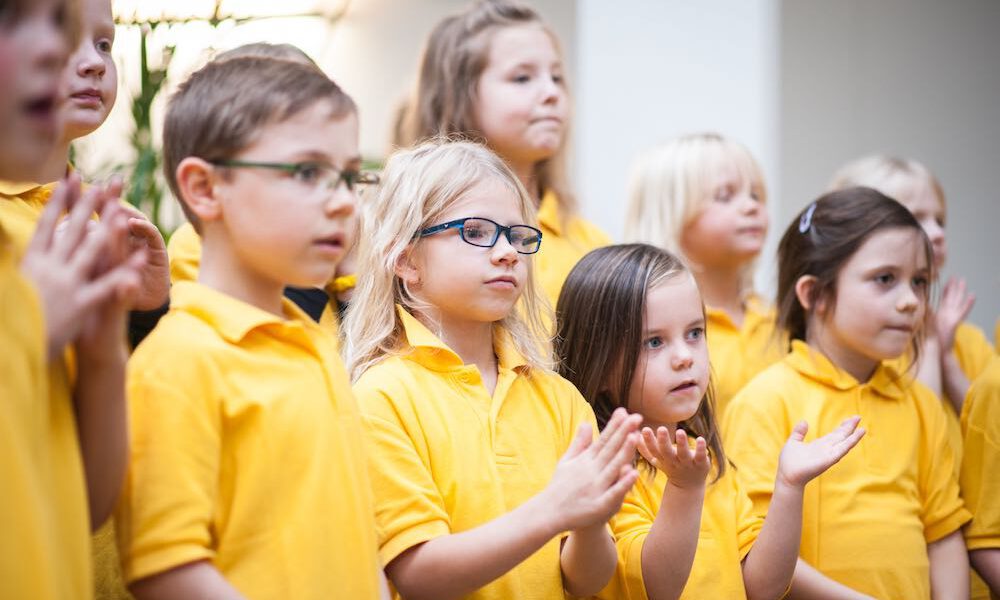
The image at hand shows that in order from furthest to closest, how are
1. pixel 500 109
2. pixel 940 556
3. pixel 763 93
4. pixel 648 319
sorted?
pixel 763 93 → pixel 500 109 → pixel 940 556 → pixel 648 319

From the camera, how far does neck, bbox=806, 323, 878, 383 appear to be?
2.96 meters

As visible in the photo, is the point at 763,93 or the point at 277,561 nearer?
the point at 277,561

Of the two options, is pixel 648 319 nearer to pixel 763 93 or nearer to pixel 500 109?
pixel 500 109

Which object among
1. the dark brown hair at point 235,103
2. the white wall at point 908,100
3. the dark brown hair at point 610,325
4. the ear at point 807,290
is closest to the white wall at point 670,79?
the white wall at point 908,100

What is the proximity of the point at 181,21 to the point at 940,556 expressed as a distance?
96.8 inches

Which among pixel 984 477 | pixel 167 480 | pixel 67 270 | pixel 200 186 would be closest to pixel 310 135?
pixel 200 186

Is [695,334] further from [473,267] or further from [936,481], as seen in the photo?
[936,481]

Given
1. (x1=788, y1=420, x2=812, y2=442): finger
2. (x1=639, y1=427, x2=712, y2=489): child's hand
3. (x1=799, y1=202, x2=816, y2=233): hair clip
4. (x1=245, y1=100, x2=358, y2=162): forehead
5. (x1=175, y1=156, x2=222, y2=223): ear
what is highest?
(x1=245, y1=100, x2=358, y2=162): forehead

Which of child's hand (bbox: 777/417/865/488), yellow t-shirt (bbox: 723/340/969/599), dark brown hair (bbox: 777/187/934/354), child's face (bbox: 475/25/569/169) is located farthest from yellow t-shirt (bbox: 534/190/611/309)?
child's hand (bbox: 777/417/865/488)

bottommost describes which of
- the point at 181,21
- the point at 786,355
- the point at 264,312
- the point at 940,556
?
the point at 940,556

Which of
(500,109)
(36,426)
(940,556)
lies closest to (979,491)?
(940,556)

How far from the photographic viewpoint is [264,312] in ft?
5.52

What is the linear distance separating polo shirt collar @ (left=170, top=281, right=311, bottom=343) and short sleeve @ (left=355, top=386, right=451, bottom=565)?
40 cm

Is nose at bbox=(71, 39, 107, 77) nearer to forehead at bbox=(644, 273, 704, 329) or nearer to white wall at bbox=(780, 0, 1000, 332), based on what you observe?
forehead at bbox=(644, 273, 704, 329)
